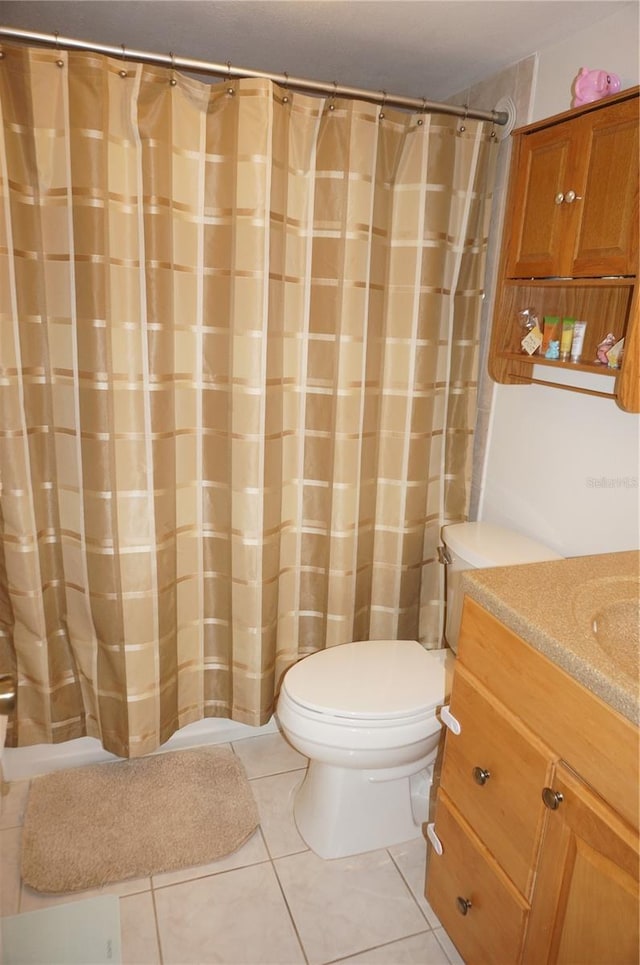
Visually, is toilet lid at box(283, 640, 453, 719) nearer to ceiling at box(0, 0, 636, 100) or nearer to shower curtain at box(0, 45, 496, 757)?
shower curtain at box(0, 45, 496, 757)

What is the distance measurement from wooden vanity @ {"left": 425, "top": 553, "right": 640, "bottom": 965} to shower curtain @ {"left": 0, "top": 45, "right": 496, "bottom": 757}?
721 millimetres

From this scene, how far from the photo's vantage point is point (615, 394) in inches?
54.2

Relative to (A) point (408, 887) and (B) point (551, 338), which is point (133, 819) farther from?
(B) point (551, 338)

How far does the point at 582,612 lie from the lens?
1.18 m

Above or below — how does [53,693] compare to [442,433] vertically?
below

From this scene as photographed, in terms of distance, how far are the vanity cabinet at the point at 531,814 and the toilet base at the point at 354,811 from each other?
30 cm

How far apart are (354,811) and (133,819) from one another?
0.63 meters

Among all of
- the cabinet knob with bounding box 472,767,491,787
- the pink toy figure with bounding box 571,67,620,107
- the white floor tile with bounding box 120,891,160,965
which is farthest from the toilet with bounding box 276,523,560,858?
the pink toy figure with bounding box 571,67,620,107

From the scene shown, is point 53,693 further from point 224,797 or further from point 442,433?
point 442,433

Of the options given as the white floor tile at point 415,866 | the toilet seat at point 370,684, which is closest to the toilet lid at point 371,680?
the toilet seat at point 370,684

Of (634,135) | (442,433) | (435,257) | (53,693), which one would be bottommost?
(53,693)

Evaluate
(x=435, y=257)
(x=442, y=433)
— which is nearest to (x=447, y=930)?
(x=442, y=433)

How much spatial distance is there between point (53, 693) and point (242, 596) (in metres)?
0.61

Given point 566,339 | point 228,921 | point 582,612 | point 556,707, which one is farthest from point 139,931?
point 566,339
